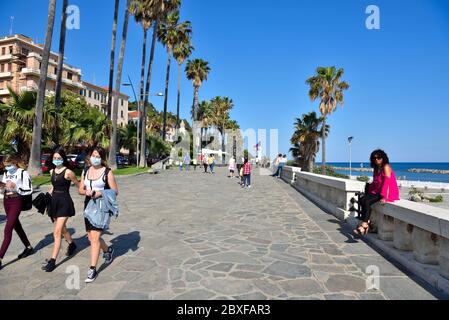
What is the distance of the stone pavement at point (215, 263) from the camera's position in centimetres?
356

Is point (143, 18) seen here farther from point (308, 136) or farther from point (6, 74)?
point (6, 74)

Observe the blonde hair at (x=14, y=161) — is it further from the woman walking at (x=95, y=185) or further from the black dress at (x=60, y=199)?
the woman walking at (x=95, y=185)

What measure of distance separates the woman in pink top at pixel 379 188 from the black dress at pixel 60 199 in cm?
466

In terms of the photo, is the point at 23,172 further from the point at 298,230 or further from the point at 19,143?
the point at 19,143

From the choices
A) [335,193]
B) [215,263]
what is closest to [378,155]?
[215,263]

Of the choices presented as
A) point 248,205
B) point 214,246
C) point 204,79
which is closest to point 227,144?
point 204,79

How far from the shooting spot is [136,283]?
3799 millimetres

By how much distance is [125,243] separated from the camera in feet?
18.5

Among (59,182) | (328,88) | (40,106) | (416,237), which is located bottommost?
(416,237)

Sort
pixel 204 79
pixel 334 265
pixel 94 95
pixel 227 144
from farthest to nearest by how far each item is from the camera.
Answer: pixel 227 144, pixel 94 95, pixel 204 79, pixel 334 265

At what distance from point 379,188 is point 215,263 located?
310cm

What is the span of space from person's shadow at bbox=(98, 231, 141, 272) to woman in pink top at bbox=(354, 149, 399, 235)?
395cm

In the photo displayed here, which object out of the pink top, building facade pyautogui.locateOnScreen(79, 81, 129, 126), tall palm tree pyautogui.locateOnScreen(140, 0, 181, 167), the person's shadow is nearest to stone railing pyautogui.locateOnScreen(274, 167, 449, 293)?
the pink top
